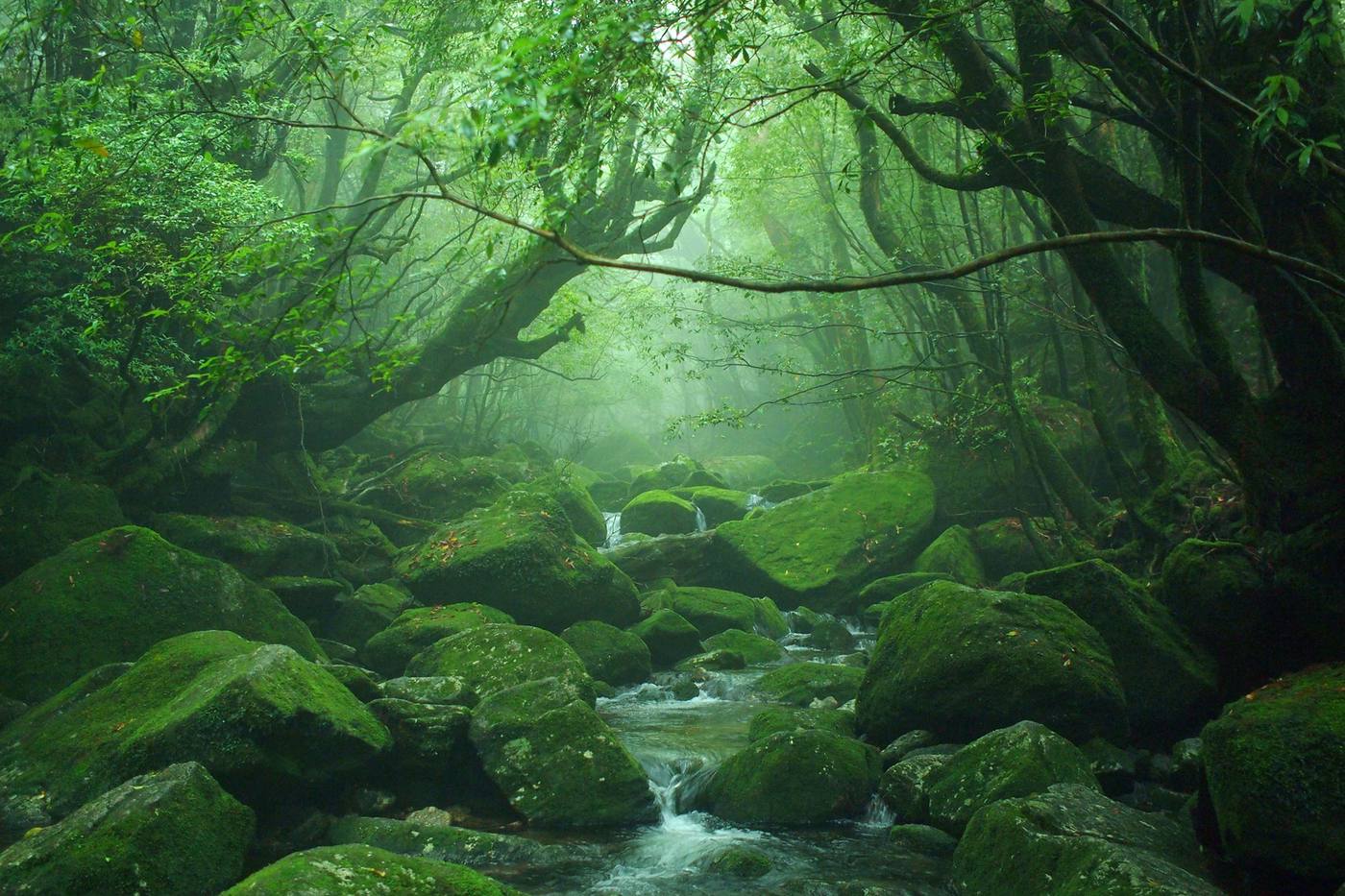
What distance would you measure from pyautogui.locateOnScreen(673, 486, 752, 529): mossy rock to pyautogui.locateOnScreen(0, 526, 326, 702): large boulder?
1402 centimetres

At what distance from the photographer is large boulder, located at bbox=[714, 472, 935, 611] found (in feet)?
52.7

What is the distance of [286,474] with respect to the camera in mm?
17000

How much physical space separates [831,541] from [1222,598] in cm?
939

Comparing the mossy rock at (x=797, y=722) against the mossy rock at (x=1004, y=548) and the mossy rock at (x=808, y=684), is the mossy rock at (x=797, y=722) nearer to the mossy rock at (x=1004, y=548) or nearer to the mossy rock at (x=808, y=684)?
the mossy rock at (x=808, y=684)

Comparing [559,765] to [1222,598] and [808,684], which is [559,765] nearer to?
[808,684]

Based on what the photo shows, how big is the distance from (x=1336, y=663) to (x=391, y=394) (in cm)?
1444

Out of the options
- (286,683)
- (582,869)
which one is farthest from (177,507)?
(582,869)

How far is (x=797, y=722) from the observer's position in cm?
844

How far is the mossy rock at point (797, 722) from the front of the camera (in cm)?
841

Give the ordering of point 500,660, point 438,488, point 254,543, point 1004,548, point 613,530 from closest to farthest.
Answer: point 500,660 → point 254,543 → point 1004,548 → point 438,488 → point 613,530

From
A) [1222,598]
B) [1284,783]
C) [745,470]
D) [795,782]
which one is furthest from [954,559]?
[745,470]

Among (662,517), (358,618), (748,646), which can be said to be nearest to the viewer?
(358,618)

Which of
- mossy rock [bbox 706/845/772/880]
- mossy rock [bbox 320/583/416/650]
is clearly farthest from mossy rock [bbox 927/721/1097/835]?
mossy rock [bbox 320/583/416/650]

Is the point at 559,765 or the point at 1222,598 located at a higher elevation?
the point at 1222,598
